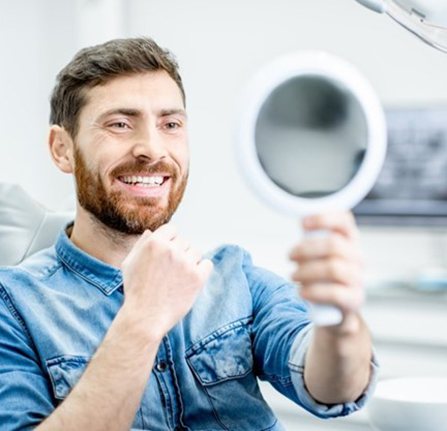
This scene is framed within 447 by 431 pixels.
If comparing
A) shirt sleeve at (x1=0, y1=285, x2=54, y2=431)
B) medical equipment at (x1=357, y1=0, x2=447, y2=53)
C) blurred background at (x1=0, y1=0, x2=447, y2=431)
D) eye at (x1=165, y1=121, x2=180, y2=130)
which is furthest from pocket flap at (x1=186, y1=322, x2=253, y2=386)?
blurred background at (x1=0, y1=0, x2=447, y2=431)

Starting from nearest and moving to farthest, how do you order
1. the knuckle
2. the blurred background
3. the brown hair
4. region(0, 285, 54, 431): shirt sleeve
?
the knuckle
region(0, 285, 54, 431): shirt sleeve
the brown hair
the blurred background

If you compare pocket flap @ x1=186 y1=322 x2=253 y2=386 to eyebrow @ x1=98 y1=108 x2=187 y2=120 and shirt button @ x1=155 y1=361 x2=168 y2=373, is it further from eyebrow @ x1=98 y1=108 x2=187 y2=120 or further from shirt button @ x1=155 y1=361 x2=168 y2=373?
eyebrow @ x1=98 y1=108 x2=187 y2=120

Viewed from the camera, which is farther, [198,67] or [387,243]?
[198,67]

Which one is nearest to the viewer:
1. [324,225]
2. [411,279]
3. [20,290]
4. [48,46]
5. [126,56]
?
[324,225]

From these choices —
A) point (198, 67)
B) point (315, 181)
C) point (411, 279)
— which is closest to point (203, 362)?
point (315, 181)

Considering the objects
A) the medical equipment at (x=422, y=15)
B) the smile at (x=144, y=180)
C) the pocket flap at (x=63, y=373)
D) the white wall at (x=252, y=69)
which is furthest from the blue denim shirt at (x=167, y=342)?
the white wall at (x=252, y=69)

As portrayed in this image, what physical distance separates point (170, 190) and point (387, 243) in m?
1.88

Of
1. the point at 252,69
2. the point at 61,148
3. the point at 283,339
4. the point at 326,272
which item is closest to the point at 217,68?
the point at 252,69

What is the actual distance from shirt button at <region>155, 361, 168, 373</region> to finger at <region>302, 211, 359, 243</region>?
0.65m

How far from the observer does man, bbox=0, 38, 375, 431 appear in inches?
41.8

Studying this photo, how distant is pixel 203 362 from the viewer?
1.26m

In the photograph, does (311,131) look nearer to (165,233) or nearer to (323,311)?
(323,311)

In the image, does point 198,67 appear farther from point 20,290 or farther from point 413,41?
point 20,290

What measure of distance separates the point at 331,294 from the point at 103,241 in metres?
0.79
